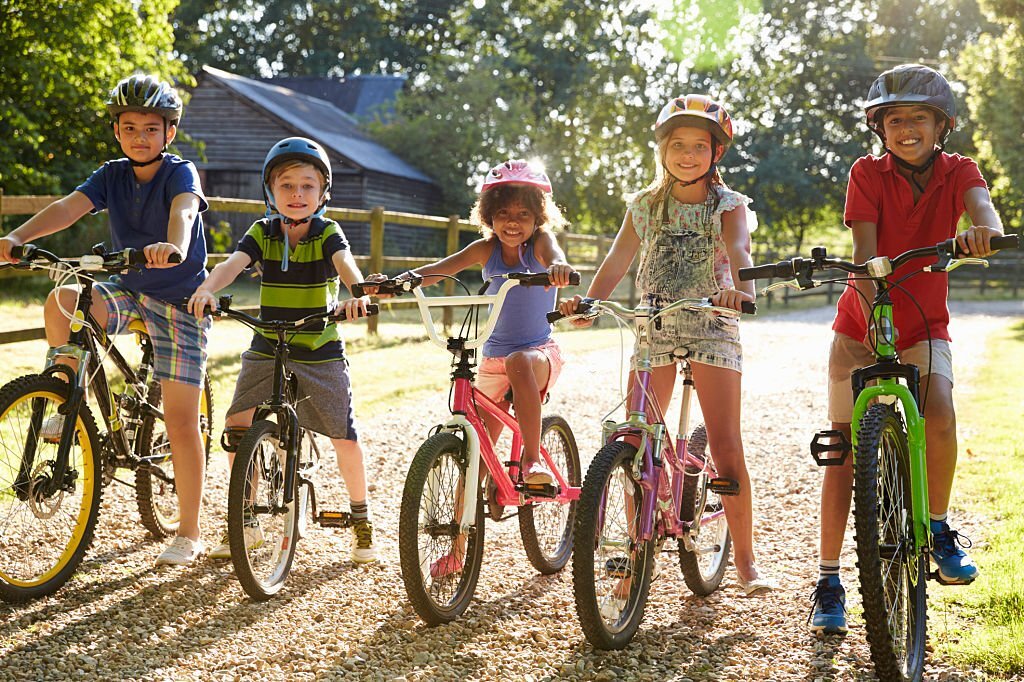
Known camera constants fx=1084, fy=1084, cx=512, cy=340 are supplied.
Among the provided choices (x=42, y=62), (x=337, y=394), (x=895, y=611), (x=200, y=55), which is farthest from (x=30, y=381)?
(x=200, y=55)

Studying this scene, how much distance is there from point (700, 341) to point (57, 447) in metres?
2.39

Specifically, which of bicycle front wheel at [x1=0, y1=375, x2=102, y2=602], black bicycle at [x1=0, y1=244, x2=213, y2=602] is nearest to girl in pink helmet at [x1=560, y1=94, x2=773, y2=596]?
black bicycle at [x1=0, y1=244, x2=213, y2=602]

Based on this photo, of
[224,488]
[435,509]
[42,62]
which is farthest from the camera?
[42,62]

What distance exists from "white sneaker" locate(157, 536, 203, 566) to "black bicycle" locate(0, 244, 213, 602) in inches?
13.6

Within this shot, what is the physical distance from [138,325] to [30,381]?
28.6 inches

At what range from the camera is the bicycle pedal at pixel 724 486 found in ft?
13.0

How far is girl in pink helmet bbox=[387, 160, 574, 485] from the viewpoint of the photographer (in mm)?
4258

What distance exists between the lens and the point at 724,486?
3951mm

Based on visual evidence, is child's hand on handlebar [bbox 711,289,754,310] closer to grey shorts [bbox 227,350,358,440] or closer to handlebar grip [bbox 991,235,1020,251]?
handlebar grip [bbox 991,235,1020,251]

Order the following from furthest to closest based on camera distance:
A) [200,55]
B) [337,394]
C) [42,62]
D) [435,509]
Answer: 1. [200,55]
2. [42,62]
3. [337,394]
4. [435,509]

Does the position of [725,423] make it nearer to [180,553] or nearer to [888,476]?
[888,476]

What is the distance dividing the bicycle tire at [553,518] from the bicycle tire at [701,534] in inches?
23.3

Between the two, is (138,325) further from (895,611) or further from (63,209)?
(895,611)

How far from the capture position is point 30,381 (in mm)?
3879
